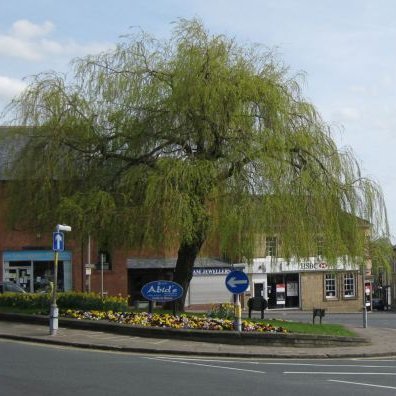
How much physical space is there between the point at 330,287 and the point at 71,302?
39154mm

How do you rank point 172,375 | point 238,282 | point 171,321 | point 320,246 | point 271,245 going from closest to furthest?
point 172,375
point 238,282
point 171,321
point 271,245
point 320,246

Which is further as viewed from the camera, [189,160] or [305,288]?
[305,288]

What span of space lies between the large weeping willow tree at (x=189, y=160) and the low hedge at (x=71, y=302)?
8.84 feet

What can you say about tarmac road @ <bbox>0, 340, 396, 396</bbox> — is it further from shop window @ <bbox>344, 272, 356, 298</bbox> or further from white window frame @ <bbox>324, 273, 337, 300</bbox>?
shop window @ <bbox>344, 272, 356, 298</bbox>

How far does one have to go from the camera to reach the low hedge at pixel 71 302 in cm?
2523

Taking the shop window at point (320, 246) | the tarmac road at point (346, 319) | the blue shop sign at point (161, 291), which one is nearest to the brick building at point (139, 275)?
the tarmac road at point (346, 319)

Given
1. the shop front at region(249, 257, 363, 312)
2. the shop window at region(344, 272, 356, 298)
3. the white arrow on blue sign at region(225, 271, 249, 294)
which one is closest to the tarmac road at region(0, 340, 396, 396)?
the white arrow on blue sign at region(225, 271, 249, 294)

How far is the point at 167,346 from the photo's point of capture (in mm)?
18938

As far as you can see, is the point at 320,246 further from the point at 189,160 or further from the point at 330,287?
the point at 330,287

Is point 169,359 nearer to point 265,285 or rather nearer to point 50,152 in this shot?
point 50,152

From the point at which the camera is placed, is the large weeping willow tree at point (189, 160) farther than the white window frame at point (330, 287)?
No

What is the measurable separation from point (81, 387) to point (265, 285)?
48.0 meters

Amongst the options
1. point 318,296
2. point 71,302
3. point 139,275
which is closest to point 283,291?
point 318,296

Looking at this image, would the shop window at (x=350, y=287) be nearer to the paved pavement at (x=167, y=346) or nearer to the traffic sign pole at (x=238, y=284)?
the paved pavement at (x=167, y=346)
